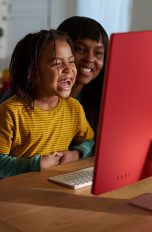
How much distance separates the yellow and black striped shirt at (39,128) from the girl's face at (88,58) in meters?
0.24

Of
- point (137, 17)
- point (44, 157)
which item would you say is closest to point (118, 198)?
point (44, 157)

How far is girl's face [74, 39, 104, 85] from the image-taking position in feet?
6.88

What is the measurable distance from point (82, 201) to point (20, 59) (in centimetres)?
73

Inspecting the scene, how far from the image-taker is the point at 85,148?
1837 millimetres

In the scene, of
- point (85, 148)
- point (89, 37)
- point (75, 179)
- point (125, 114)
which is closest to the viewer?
point (125, 114)

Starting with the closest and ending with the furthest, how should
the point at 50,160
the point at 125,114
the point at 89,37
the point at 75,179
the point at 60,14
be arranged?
the point at 125,114
the point at 75,179
the point at 50,160
the point at 89,37
the point at 60,14

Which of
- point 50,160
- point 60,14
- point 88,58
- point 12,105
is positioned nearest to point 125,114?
point 50,160

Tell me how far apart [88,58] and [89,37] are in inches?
3.4

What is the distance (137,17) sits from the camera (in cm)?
412

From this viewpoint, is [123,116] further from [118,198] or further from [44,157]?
[44,157]

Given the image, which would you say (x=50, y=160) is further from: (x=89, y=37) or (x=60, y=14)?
(x=60, y=14)

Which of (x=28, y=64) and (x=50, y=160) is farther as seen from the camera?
(x=28, y=64)

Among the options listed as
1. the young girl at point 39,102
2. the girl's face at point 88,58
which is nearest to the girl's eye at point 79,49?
the girl's face at point 88,58

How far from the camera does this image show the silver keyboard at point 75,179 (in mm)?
1377
